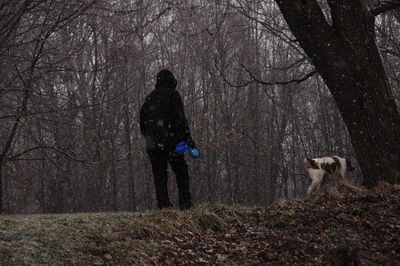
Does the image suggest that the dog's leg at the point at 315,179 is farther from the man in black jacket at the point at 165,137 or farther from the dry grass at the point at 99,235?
the dry grass at the point at 99,235

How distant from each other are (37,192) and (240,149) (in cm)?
895

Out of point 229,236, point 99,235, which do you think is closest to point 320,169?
point 229,236

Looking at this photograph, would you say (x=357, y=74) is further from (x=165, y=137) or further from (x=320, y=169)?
(x=320, y=169)

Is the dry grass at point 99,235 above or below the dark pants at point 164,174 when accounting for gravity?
below

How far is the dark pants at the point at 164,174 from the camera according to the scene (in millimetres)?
8289

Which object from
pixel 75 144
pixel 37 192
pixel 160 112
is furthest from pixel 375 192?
pixel 37 192

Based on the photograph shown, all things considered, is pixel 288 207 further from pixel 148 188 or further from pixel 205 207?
pixel 148 188

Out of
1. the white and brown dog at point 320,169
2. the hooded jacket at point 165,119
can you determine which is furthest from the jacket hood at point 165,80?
the white and brown dog at point 320,169

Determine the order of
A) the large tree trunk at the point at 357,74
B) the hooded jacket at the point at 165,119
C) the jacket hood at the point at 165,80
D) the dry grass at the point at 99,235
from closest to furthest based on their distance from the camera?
the dry grass at the point at 99,235
the large tree trunk at the point at 357,74
the hooded jacket at the point at 165,119
the jacket hood at the point at 165,80

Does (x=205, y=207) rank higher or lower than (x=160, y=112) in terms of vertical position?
lower

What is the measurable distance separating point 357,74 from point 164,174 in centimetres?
331

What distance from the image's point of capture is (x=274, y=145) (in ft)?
81.0

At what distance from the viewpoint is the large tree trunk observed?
23.8 ft

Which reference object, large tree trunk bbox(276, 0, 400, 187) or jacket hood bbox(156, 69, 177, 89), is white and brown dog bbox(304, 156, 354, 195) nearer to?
large tree trunk bbox(276, 0, 400, 187)
